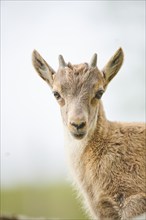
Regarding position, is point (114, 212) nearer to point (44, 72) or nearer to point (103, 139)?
point (103, 139)

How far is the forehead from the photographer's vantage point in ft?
69.2

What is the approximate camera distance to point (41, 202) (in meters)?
28.5

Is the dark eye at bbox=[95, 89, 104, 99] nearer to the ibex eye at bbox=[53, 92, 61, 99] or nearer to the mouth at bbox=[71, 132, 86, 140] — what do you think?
the ibex eye at bbox=[53, 92, 61, 99]

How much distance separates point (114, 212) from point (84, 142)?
1.74 meters

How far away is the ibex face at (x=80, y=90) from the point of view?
20.4 m

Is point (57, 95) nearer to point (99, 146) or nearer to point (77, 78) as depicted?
point (77, 78)

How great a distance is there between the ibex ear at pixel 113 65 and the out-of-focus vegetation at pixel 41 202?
5942mm

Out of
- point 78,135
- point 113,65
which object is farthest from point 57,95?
point 113,65

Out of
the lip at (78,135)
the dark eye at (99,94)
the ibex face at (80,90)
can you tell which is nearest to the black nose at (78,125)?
the ibex face at (80,90)

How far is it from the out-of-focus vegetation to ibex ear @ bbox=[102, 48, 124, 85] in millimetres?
5942

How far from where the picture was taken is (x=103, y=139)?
70.2ft

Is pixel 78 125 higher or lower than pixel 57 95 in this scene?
lower

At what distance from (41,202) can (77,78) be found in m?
8.00

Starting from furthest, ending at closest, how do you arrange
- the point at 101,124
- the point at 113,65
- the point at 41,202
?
the point at 41,202 → the point at 113,65 → the point at 101,124
